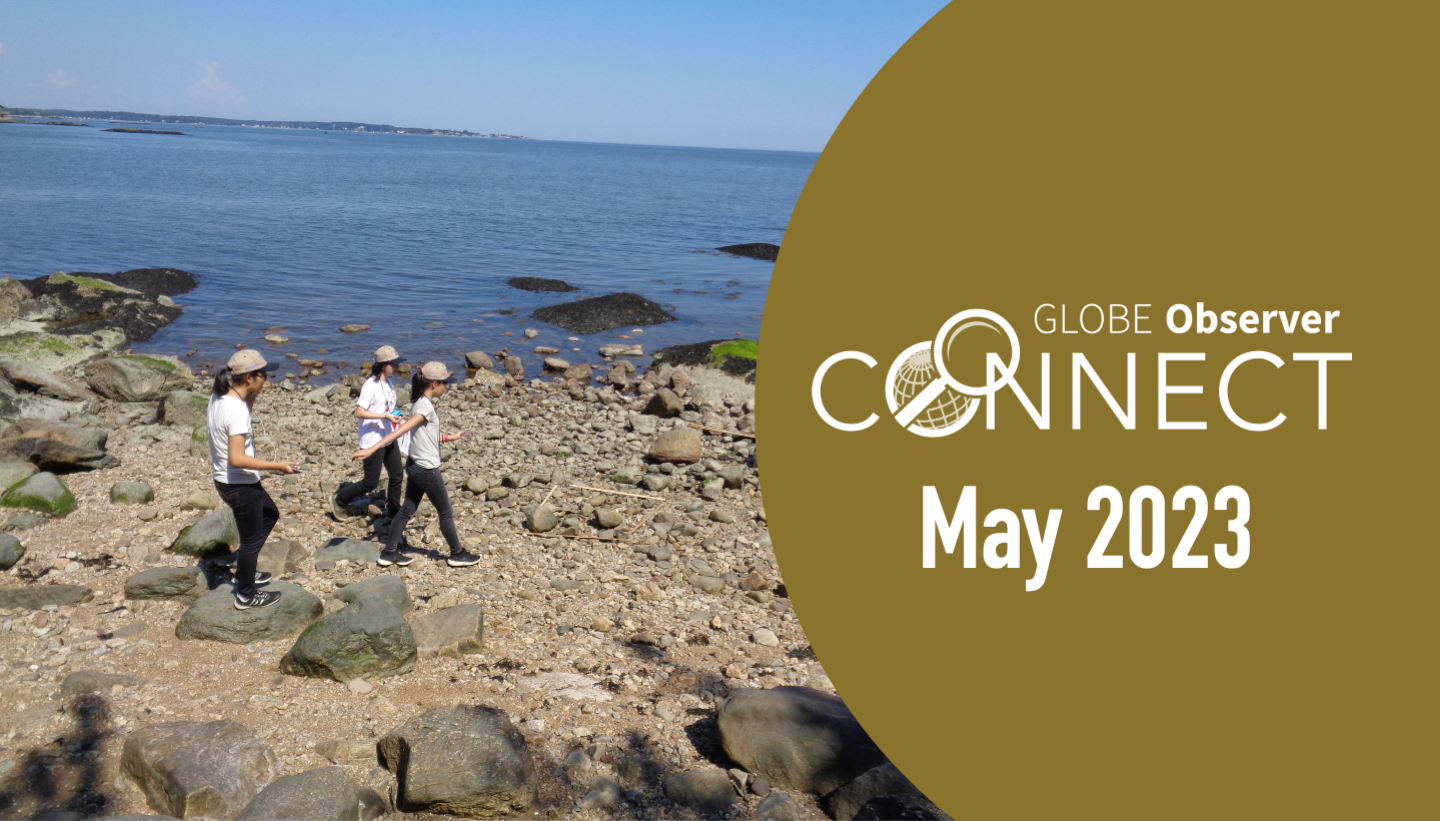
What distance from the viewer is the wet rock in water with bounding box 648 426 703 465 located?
571 inches

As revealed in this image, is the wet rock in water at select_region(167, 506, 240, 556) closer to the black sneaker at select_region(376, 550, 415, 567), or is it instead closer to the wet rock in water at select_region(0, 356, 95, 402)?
the black sneaker at select_region(376, 550, 415, 567)

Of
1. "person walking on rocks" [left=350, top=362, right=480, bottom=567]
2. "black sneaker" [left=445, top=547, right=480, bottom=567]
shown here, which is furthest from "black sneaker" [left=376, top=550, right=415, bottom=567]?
"black sneaker" [left=445, top=547, right=480, bottom=567]

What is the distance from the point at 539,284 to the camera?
37.2m

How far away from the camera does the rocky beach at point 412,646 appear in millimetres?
5859

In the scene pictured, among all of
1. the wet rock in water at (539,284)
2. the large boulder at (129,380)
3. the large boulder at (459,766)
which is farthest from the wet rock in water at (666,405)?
the wet rock in water at (539,284)

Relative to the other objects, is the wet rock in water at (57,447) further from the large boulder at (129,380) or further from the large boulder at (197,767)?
the large boulder at (197,767)

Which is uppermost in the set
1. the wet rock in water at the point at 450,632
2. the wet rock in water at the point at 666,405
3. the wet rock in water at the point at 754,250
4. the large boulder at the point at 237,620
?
the wet rock in water at the point at 754,250

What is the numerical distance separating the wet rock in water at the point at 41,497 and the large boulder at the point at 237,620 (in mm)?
3689

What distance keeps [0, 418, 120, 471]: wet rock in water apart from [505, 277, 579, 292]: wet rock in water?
24.6 m

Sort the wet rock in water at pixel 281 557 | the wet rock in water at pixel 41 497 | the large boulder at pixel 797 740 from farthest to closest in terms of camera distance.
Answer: the wet rock in water at pixel 41 497 → the wet rock in water at pixel 281 557 → the large boulder at pixel 797 740

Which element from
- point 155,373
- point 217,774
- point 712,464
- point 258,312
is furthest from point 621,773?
point 258,312

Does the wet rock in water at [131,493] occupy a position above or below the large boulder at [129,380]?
below

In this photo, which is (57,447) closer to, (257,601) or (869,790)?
(257,601)

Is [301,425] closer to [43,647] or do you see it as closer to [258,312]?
[43,647]
